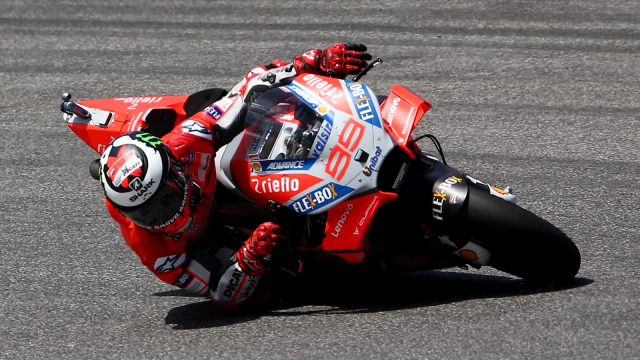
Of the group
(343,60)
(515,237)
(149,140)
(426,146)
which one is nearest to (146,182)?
(149,140)

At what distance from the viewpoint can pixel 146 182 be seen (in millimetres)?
4332

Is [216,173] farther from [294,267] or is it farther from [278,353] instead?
[278,353]

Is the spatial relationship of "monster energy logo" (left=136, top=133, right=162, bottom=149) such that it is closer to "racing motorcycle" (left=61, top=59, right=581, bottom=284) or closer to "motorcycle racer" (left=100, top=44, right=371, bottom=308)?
"motorcycle racer" (left=100, top=44, right=371, bottom=308)

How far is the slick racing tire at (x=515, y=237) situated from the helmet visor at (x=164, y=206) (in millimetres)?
1389

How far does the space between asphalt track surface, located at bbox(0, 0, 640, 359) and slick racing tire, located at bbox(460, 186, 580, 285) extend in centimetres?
19

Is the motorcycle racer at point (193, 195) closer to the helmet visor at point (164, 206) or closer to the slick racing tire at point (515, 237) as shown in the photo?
the helmet visor at point (164, 206)

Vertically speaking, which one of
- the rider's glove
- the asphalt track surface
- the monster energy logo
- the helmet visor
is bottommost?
the asphalt track surface

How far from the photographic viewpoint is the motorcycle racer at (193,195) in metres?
4.38

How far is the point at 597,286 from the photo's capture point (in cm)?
454

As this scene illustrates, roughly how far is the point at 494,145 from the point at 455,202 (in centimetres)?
267

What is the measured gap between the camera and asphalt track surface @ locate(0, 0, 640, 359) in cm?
434

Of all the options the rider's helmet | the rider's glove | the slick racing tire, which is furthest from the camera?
the rider's glove

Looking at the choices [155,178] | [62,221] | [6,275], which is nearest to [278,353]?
→ [155,178]

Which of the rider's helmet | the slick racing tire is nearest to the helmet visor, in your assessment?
the rider's helmet
